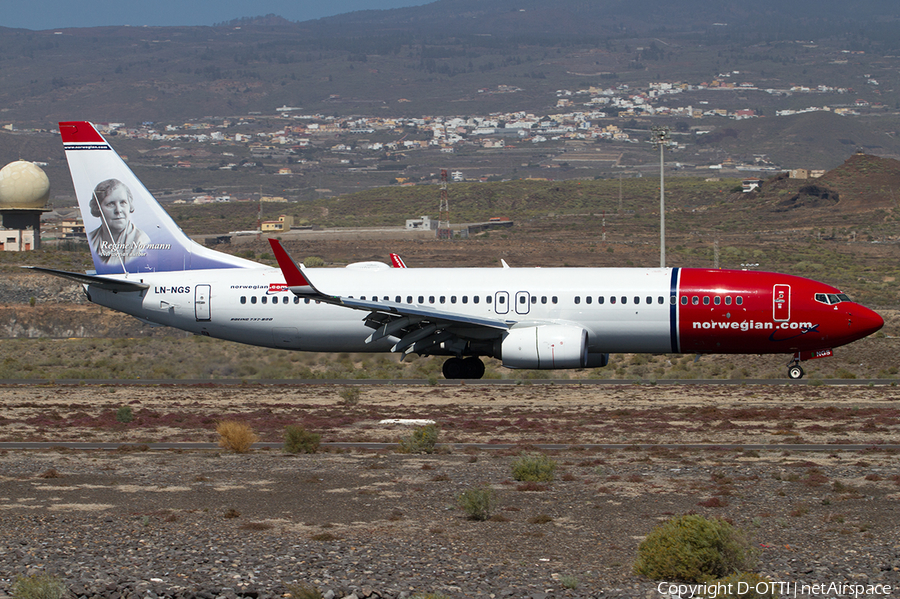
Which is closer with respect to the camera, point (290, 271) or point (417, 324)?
point (290, 271)

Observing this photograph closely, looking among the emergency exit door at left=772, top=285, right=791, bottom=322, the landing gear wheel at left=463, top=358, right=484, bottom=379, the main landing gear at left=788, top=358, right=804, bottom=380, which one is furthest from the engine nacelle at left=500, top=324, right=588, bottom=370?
the main landing gear at left=788, top=358, right=804, bottom=380

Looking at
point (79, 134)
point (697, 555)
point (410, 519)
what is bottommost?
point (410, 519)

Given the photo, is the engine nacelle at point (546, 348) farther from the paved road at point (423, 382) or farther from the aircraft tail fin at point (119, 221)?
the aircraft tail fin at point (119, 221)

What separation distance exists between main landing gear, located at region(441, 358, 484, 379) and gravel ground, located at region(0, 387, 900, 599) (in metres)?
14.5

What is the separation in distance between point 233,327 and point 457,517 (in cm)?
2224

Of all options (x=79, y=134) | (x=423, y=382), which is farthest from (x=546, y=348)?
(x=79, y=134)

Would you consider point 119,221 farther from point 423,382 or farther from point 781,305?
point 781,305

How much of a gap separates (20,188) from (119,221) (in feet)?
208

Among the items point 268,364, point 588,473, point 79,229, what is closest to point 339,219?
point 79,229

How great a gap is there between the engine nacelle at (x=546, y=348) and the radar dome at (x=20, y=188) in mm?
73544

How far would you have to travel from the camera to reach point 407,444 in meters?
23.2

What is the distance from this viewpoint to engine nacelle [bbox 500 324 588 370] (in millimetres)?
33094

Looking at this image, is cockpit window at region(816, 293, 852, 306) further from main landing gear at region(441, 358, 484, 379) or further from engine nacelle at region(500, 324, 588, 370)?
main landing gear at region(441, 358, 484, 379)

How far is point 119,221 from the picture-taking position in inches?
1484
